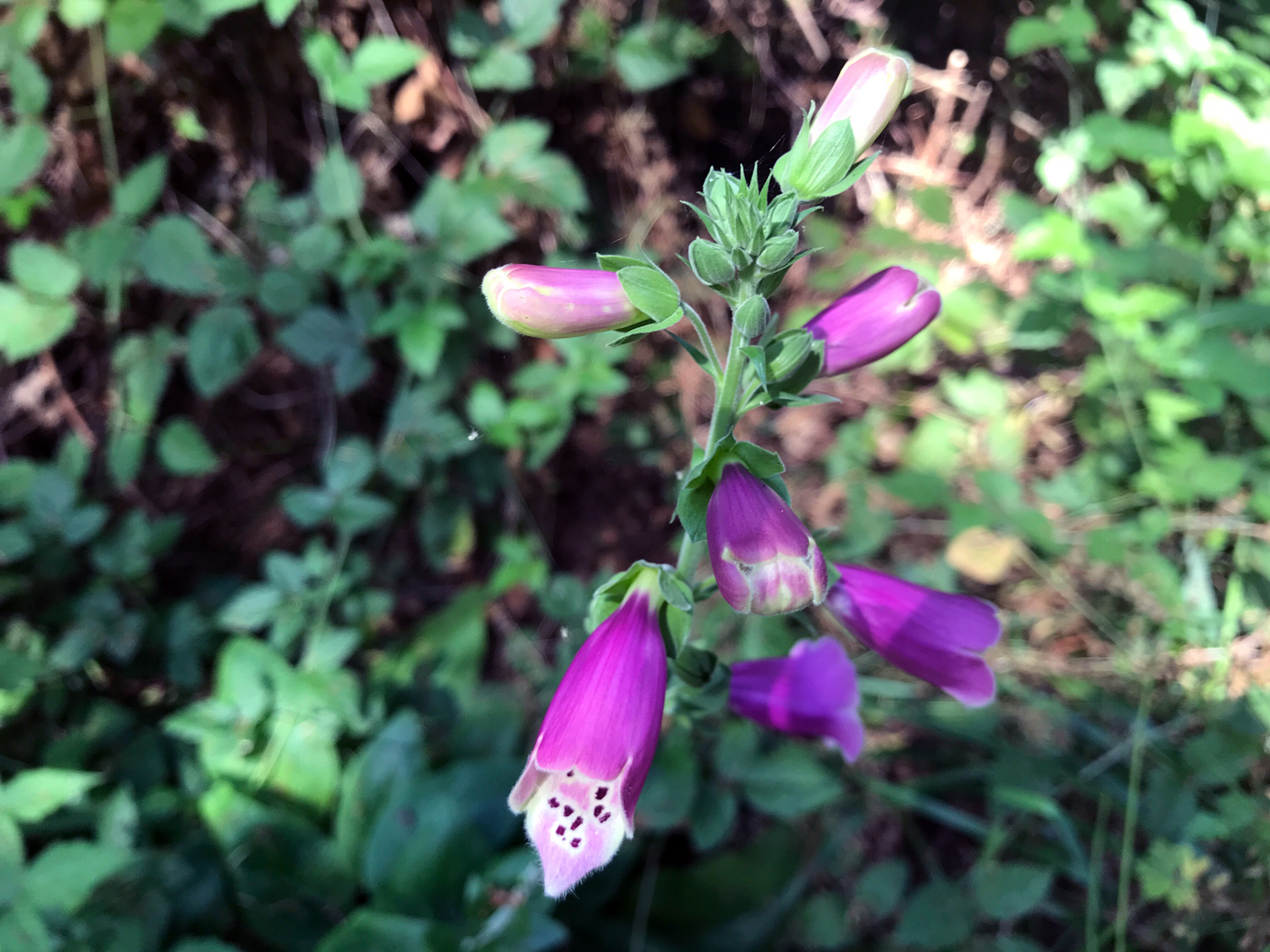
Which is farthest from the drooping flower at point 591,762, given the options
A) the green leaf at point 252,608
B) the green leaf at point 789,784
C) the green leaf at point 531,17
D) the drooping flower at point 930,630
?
the green leaf at point 531,17

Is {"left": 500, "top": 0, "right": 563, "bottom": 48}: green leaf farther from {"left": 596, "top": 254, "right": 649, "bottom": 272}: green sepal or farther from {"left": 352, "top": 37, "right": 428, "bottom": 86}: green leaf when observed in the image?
{"left": 596, "top": 254, "right": 649, "bottom": 272}: green sepal

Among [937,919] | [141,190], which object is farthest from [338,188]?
[937,919]

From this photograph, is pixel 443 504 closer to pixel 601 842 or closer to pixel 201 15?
pixel 201 15

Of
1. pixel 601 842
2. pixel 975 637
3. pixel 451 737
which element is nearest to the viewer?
pixel 601 842

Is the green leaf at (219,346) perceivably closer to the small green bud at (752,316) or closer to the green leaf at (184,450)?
the green leaf at (184,450)

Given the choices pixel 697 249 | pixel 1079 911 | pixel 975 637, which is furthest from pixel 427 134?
pixel 1079 911
